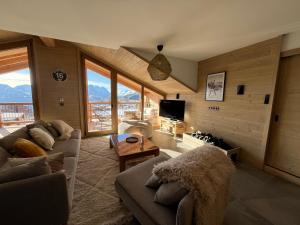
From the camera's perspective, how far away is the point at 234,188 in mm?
2070

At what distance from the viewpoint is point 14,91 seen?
178 inches

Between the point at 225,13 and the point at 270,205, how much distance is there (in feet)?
7.86

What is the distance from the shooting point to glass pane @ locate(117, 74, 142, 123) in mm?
A: 4797

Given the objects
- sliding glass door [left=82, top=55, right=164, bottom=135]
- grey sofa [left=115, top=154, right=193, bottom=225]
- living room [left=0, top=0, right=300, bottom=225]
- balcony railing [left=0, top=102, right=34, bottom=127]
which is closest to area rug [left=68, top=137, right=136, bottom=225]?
living room [left=0, top=0, right=300, bottom=225]

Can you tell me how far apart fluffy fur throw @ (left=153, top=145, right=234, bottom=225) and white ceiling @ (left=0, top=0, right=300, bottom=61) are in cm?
155

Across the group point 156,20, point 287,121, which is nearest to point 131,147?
point 156,20

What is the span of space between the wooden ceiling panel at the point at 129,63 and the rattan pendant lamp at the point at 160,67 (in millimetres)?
603

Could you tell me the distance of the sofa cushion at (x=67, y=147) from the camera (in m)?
2.22

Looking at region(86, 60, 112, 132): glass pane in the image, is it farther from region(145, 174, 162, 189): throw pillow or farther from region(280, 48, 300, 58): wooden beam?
region(280, 48, 300, 58): wooden beam

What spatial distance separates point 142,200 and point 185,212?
464mm

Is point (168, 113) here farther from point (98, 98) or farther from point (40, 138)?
point (40, 138)

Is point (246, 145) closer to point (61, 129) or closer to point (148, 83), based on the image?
point (148, 83)

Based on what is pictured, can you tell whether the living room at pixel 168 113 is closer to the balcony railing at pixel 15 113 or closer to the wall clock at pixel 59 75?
the wall clock at pixel 59 75

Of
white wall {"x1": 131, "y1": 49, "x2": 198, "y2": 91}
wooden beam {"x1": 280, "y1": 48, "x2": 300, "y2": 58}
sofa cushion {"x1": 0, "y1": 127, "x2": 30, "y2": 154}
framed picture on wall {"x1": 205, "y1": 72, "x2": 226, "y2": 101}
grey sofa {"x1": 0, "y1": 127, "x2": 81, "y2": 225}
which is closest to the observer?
grey sofa {"x1": 0, "y1": 127, "x2": 81, "y2": 225}
